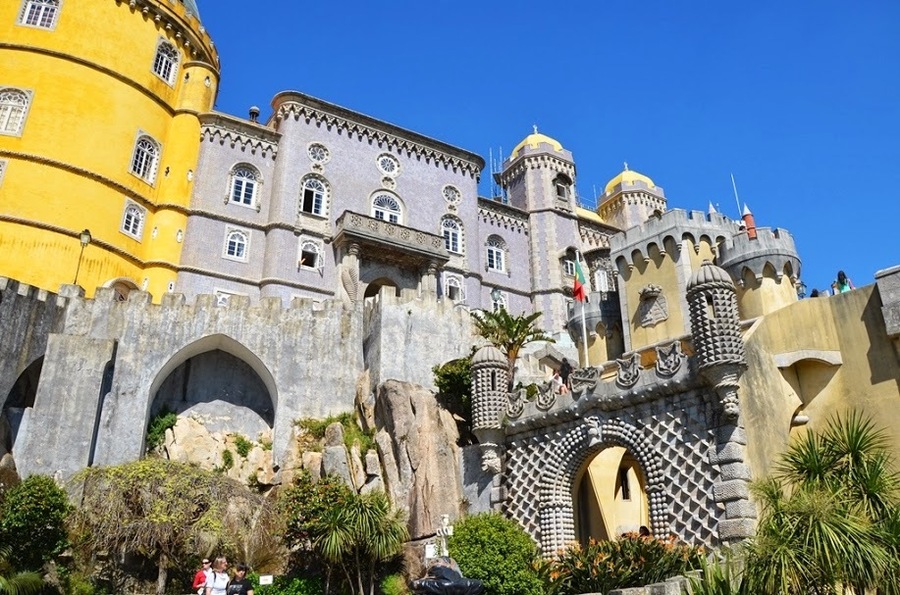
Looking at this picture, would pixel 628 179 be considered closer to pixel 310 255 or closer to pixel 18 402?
pixel 310 255

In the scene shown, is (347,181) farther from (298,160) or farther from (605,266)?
(605,266)

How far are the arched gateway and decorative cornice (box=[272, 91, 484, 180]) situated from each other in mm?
20609

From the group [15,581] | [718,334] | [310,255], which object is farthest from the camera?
[310,255]

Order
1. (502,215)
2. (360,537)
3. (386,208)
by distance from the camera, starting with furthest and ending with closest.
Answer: (502,215) → (386,208) → (360,537)

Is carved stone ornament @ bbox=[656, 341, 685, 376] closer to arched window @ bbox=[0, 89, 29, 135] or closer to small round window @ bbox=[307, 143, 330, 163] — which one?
small round window @ bbox=[307, 143, 330, 163]

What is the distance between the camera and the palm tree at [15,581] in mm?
16203

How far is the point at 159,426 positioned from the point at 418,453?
9125 mm

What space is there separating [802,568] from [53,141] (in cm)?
3185

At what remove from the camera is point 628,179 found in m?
54.8

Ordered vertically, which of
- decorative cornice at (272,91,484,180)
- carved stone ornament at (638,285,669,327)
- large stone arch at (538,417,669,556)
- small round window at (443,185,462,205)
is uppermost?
decorative cornice at (272,91,484,180)

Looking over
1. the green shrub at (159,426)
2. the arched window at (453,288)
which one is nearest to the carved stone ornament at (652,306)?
the arched window at (453,288)

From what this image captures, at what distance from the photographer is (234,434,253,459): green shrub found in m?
25.8

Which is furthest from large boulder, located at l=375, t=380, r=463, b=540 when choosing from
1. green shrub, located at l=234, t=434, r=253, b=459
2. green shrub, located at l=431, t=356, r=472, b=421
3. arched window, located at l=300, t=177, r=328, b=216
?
arched window, located at l=300, t=177, r=328, b=216

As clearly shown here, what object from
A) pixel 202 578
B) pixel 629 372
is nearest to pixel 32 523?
pixel 202 578
